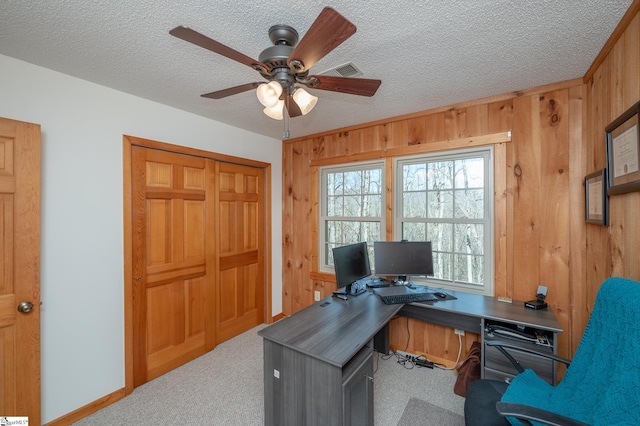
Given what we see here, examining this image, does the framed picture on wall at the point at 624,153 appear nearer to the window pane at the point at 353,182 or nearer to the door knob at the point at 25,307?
the window pane at the point at 353,182

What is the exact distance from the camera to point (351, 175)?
3.24 metres

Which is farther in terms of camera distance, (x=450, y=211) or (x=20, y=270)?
(x=450, y=211)

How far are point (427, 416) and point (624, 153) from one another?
2071mm

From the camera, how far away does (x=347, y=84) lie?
4.65 ft

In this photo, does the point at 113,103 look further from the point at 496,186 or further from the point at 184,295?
the point at 496,186

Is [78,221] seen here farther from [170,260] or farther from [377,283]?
[377,283]

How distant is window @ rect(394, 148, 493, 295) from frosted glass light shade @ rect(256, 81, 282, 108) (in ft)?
6.16

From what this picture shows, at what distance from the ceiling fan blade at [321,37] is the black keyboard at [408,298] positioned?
6.13 feet

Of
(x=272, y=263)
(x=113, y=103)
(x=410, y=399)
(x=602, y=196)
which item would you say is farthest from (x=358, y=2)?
(x=272, y=263)

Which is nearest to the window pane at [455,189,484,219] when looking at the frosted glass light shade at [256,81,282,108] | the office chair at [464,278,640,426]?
the office chair at [464,278,640,426]

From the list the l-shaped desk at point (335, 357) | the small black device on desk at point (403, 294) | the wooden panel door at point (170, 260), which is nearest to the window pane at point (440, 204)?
the small black device on desk at point (403, 294)

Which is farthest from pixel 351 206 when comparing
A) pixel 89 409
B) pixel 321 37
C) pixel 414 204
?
pixel 89 409

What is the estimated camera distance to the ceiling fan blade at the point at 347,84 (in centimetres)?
137

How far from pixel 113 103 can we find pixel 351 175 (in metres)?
2.39
